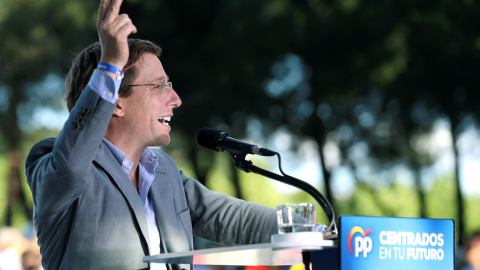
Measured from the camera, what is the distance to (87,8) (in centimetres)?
1105

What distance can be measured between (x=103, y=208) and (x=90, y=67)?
580 mm

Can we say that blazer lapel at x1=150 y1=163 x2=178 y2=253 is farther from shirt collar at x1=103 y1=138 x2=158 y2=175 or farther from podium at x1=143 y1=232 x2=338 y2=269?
podium at x1=143 y1=232 x2=338 y2=269

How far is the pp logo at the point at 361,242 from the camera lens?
5.60 feet

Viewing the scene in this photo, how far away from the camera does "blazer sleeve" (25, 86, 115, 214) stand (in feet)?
6.24

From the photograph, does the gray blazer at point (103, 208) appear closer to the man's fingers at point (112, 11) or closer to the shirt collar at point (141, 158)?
the shirt collar at point (141, 158)

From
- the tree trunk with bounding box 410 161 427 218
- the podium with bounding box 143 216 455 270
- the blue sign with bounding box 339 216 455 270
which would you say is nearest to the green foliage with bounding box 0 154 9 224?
the tree trunk with bounding box 410 161 427 218

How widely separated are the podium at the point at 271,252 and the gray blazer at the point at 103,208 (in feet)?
1.00

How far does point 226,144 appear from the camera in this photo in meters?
2.24

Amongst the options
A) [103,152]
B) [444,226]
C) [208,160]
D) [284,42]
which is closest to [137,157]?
[103,152]

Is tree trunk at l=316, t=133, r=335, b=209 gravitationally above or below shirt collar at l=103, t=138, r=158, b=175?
above

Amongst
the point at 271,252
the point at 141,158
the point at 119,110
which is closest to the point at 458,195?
the point at 141,158

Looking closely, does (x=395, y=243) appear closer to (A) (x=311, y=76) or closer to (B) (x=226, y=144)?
(B) (x=226, y=144)

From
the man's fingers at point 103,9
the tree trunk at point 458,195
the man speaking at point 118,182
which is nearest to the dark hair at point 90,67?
the man speaking at point 118,182

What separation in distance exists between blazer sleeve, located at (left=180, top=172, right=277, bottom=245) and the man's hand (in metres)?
0.87
